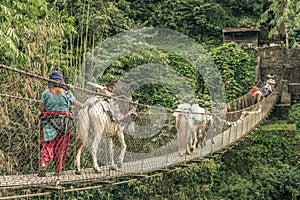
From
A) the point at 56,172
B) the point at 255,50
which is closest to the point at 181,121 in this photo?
the point at 56,172

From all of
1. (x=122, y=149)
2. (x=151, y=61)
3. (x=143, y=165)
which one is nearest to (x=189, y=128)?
(x=143, y=165)

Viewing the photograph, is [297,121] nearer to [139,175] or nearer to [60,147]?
[139,175]

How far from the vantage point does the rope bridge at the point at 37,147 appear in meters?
3.92

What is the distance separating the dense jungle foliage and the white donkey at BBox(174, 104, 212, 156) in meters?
0.49

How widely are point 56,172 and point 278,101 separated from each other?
8766mm

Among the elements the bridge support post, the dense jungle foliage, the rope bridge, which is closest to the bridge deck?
the rope bridge

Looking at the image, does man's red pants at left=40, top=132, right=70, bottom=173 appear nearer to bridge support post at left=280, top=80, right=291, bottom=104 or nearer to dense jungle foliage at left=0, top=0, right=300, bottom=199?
dense jungle foliage at left=0, top=0, right=300, bottom=199

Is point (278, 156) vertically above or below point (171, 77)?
below

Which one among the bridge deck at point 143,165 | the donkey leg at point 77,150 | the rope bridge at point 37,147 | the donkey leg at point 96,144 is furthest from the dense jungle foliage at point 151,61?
the bridge deck at point 143,165

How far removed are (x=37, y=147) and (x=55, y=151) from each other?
78 centimetres

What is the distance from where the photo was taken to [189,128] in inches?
258

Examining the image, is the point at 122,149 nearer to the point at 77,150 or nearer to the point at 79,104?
the point at 77,150

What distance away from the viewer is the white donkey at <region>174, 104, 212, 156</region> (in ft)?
21.2

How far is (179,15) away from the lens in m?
15.7
